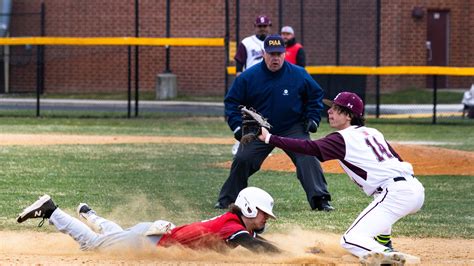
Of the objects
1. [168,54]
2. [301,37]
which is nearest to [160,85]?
[168,54]

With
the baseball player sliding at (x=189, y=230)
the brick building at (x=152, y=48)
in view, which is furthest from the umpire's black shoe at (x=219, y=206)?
the brick building at (x=152, y=48)

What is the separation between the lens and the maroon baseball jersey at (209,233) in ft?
28.3

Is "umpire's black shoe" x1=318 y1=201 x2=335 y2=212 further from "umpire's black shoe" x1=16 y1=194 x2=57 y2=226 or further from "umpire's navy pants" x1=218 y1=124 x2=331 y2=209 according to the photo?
"umpire's black shoe" x1=16 y1=194 x2=57 y2=226

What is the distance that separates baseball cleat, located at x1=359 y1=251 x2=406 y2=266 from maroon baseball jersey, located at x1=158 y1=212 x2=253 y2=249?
0.99m

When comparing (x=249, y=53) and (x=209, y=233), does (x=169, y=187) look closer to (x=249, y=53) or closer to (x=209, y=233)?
(x=249, y=53)

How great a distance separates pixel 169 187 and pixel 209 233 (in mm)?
5675

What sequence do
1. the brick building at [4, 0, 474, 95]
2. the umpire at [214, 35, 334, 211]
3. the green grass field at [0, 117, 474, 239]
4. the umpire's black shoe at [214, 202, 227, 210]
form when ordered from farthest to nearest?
the brick building at [4, 0, 474, 95], the umpire's black shoe at [214, 202, 227, 210], the umpire at [214, 35, 334, 211], the green grass field at [0, 117, 474, 239]

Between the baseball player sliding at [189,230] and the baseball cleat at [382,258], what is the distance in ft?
2.73

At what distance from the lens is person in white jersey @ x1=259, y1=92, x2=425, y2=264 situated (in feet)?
28.5

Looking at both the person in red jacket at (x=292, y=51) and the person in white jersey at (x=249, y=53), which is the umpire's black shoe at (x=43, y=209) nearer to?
the person in white jersey at (x=249, y=53)

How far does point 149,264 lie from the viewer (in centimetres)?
877

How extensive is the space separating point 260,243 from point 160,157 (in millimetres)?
9619

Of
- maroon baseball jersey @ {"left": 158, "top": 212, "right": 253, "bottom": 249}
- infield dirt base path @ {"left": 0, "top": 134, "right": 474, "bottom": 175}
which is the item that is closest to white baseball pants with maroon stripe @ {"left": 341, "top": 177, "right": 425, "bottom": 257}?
maroon baseball jersey @ {"left": 158, "top": 212, "right": 253, "bottom": 249}

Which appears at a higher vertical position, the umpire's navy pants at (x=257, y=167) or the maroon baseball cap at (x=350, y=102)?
the maroon baseball cap at (x=350, y=102)
